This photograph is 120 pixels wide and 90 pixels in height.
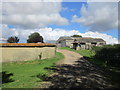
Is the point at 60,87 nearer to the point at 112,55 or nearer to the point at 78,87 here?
the point at 78,87

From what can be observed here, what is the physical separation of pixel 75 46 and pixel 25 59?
2386 cm

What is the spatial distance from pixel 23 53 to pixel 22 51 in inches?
13.1

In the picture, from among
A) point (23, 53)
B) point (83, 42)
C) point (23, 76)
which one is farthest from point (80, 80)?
point (83, 42)

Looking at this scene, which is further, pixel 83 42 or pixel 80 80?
pixel 83 42

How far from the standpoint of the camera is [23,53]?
16094mm

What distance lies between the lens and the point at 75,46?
37531mm

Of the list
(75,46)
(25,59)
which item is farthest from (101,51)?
(75,46)

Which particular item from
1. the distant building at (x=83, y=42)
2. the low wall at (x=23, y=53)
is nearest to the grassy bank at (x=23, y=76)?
the low wall at (x=23, y=53)

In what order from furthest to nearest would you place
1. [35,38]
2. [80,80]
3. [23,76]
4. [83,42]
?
1. [35,38]
2. [83,42]
3. [23,76]
4. [80,80]

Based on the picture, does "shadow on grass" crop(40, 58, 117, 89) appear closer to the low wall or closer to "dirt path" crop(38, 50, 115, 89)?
"dirt path" crop(38, 50, 115, 89)

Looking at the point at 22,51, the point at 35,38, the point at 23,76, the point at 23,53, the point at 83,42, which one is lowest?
the point at 23,76

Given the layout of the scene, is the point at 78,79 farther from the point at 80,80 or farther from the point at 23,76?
the point at 23,76

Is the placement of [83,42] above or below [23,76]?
above

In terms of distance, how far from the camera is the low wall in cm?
1511
